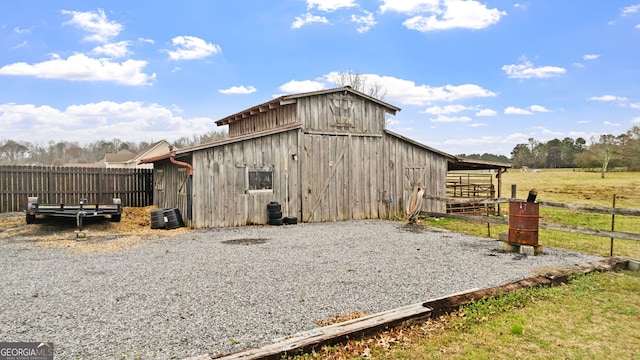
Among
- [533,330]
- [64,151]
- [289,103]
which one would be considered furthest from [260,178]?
[64,151]

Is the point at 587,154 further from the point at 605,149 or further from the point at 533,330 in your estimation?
the point at 533,330

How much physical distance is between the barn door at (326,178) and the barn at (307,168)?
0.13 feet

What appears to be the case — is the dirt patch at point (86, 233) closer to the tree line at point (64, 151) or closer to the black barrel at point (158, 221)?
the black barrel at point (158, 221)

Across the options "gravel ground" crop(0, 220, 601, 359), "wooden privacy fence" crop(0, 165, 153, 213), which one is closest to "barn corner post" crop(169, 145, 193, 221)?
"gravel ground" crop(0, 220, 601, 359)

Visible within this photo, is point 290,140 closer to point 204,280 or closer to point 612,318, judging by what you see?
point 204,280

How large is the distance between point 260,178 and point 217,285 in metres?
7.87

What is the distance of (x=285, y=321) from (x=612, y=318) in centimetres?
413

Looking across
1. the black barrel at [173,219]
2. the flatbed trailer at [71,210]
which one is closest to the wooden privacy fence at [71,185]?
the flatbed trailer at [71,210]

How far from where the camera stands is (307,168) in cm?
1420

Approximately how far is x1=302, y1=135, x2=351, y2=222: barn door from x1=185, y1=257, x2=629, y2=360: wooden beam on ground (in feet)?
30.3

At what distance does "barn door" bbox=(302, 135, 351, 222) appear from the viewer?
14219 millimetres

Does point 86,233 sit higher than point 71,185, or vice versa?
point 71,185

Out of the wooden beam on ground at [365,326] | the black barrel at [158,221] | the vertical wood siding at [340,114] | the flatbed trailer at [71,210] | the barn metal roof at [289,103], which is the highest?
the barn metal roof at [289,103]

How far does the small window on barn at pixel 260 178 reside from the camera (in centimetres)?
1319
